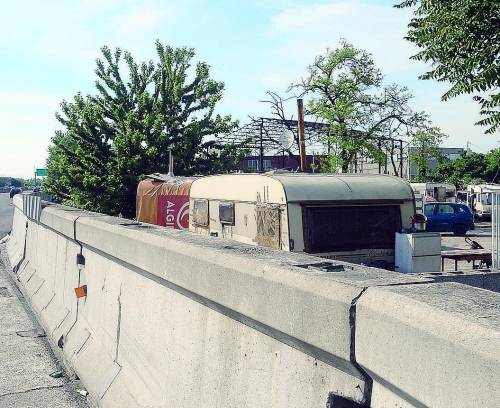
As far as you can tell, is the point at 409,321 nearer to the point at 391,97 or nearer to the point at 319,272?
the point at 319,272

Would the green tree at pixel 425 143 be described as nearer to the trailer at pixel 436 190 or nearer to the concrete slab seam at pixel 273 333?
the trailer at pixel 436 190

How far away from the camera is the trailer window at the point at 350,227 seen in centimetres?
1042

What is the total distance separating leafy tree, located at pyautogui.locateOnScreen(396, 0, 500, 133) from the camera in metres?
9.89

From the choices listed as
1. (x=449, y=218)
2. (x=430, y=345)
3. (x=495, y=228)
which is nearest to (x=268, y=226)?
(x=495, y=228)

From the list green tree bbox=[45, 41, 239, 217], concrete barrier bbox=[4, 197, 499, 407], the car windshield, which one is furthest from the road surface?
the car windshield

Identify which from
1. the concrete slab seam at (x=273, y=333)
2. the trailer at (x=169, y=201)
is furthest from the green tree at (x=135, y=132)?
the concrete slab seam at (x=273, y=333)

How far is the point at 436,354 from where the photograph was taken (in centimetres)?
196

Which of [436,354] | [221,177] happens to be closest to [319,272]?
[436,354]

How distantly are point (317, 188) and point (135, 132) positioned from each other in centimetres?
1689

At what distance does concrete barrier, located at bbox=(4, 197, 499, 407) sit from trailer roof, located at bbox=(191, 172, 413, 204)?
4.30 meters

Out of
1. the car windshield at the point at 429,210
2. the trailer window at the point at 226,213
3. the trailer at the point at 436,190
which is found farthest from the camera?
the trailer at the point at 436,190

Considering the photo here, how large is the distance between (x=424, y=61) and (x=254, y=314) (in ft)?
28.9

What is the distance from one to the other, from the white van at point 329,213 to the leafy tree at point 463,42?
2.14 metres

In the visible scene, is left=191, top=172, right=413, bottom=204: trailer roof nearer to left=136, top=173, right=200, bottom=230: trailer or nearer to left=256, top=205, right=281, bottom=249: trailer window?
left=256, top=205, right=281, bottom=249: trailer window
